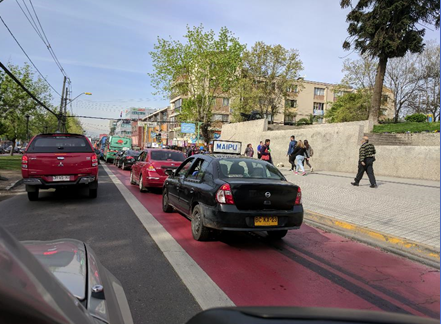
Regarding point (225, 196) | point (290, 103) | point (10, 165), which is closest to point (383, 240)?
point (225, 196)

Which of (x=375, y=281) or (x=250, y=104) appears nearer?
(x=375, y=281)

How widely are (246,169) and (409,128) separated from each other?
15.1 metres

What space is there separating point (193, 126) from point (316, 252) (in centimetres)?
3311

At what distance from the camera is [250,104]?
123ft

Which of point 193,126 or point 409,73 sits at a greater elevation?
point 409,73

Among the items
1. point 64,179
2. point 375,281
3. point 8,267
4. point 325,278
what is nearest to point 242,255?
point 325,278

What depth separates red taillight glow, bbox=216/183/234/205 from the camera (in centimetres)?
493

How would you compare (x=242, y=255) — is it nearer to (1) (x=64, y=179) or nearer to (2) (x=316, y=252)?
(2) (x=316, y=252)

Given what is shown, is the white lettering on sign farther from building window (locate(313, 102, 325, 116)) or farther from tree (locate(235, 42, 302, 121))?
building window (locate(313, 102, 325, 116))

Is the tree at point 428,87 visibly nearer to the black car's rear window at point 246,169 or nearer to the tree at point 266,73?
the tree at point 266,73

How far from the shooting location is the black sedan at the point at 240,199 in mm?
4922

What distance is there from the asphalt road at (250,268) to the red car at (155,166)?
3.55 m

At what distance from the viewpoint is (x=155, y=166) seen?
35.1 ft

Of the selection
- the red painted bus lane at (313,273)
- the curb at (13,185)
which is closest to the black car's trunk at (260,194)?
the red painted bus lane at (313,273)
